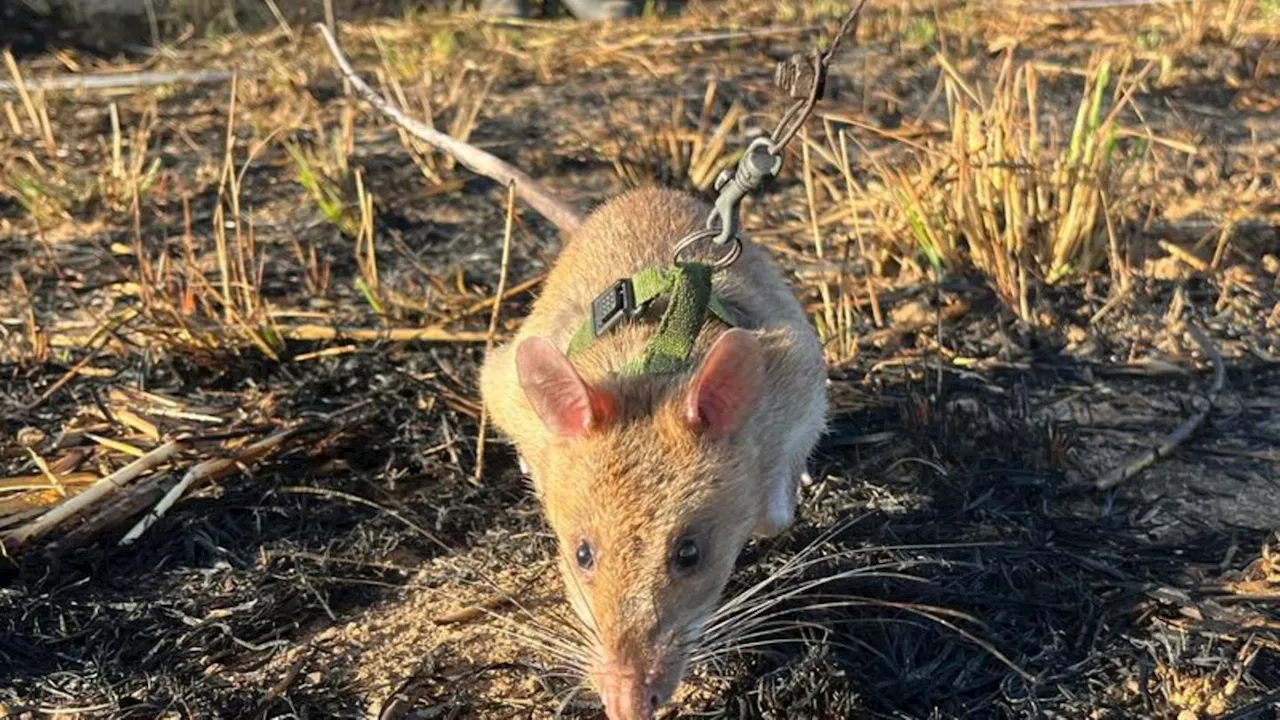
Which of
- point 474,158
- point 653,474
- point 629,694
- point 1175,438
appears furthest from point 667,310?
point 1175,438

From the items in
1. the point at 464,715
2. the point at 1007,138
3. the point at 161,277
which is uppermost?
the point at 1007,138

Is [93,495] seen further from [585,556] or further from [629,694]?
[629,694]

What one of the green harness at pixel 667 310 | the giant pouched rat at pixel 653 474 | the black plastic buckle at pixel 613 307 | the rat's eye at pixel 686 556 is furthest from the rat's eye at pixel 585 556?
the black plastic buckle at pixel 613 307

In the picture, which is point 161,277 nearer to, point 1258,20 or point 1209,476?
point 1209,476

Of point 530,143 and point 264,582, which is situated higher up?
point 530,143

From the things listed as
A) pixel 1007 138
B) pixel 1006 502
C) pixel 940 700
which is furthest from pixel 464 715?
pixel 1007 138
